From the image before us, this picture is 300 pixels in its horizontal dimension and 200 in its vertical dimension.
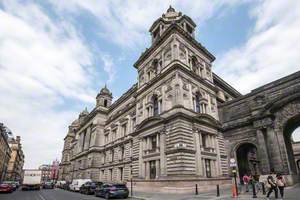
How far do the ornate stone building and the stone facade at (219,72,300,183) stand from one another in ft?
0.31

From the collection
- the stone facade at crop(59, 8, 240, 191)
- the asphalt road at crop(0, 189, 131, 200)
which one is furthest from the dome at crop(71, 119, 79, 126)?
the asphalt road at crop(0, 189, 131, 200)

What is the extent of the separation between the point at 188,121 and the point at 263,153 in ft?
30.1

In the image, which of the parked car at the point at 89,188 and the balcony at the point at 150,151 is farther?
the parked car at the point at 89,188

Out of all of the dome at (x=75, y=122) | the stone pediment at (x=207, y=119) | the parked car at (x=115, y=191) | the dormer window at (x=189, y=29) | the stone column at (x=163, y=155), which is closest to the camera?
the parked car at (x=115, y=191)

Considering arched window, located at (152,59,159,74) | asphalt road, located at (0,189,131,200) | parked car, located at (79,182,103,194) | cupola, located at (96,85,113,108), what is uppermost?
cupola, located at (96,85,113,108)

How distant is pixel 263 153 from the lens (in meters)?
23.1

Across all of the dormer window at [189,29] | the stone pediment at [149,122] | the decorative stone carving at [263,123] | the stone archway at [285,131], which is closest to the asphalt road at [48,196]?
the stone pediment at [149,122]

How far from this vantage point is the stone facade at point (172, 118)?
2227 cm

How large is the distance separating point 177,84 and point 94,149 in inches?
1066

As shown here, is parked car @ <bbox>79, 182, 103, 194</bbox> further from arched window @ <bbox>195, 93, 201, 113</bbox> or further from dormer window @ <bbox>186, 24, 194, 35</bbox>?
dormer window @ <bbox>186, 24, 194, 35</bbox>

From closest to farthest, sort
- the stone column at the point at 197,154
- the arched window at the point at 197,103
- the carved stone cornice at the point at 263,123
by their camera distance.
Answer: the stone column at the point at 197,154, the carved stone cornice at the point at 263,123, the arched window at the point at 197,103

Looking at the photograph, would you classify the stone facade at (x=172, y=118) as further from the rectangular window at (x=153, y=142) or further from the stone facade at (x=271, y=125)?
the stone facade at (x=271, y=125)

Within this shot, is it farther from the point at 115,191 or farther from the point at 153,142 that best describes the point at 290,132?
the point at 115,191

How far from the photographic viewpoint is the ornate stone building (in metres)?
22.0
